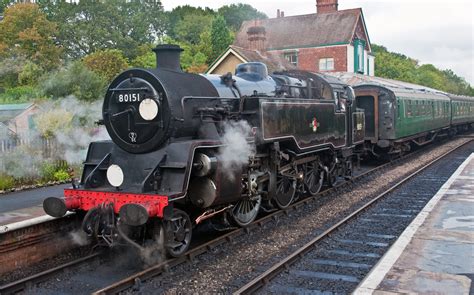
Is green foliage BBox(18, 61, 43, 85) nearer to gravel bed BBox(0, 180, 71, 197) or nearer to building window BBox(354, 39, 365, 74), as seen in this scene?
gravel bed BBox(0, 180, 71, 197)

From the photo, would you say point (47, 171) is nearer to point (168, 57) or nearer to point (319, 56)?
point (168, 57)

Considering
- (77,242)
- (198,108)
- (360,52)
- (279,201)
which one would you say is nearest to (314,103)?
(279,201)

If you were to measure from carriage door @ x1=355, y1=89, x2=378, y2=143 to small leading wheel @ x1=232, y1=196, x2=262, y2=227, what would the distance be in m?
9.72

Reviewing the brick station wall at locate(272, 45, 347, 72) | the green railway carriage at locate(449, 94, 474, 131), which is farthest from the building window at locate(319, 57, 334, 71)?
the green railway carriage at locate(449, 94, 474, 131)

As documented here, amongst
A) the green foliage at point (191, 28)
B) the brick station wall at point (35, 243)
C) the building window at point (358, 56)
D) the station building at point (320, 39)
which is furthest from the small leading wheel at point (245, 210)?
the green foliage at point (191, 28)

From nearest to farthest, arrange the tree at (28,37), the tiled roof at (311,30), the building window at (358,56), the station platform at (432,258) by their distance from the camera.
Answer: the station platform at (432,258) < the tree at (28,37) < the tiled roof at (311,30) < the building window at (358,56)

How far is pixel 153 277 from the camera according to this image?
6.15 metres

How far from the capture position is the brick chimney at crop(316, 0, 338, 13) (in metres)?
40.7

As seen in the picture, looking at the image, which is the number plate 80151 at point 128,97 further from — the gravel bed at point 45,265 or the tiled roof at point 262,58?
the tiled roof at point 262,58

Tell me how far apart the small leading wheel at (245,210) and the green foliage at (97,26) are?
3639 cm

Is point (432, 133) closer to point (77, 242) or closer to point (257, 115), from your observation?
point (257, 115)

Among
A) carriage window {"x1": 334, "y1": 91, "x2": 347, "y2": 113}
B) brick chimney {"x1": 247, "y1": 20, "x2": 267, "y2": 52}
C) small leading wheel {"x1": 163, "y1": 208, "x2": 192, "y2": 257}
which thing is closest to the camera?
small leading wheel {"x1": 163, "y1": 208, "x2": 192, "y2": 257}

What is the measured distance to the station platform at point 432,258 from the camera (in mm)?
5242

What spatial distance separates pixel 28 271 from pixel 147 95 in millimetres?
3105
